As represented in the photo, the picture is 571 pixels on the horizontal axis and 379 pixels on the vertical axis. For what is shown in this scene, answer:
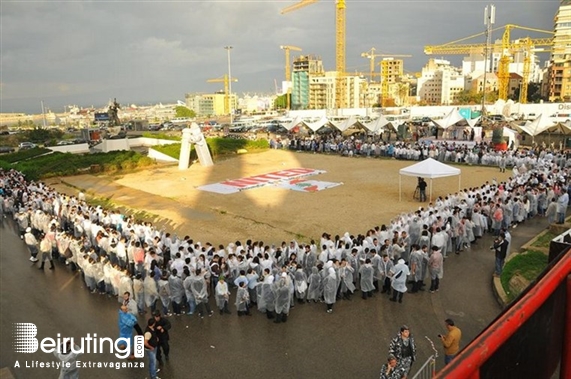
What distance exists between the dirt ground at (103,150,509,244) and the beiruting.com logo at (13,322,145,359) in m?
5.92

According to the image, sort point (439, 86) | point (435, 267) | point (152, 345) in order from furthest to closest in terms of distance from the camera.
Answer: point (439, 86)
point (435, 267)
point (152, 345)

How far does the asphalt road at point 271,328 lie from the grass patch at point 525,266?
377 millimetres

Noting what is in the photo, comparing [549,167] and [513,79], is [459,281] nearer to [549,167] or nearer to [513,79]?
[549,167]

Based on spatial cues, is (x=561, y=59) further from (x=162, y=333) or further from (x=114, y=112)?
(x=162, y=333)

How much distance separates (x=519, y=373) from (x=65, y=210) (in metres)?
15.4

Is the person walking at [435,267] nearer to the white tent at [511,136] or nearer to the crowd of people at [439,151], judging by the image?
the crowd of people at [439,151]

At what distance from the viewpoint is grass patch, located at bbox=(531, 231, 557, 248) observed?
1188cm

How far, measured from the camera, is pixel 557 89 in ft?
251

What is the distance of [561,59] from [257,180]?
282 feet

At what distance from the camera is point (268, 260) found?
963 cm

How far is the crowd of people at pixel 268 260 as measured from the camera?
892 cm

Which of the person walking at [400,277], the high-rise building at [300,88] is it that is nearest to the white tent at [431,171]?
the person walking at [400,277]

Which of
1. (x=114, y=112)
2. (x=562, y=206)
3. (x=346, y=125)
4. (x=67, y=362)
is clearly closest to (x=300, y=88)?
(x=114, y=112)

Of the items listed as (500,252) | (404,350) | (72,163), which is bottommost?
(500,252)
